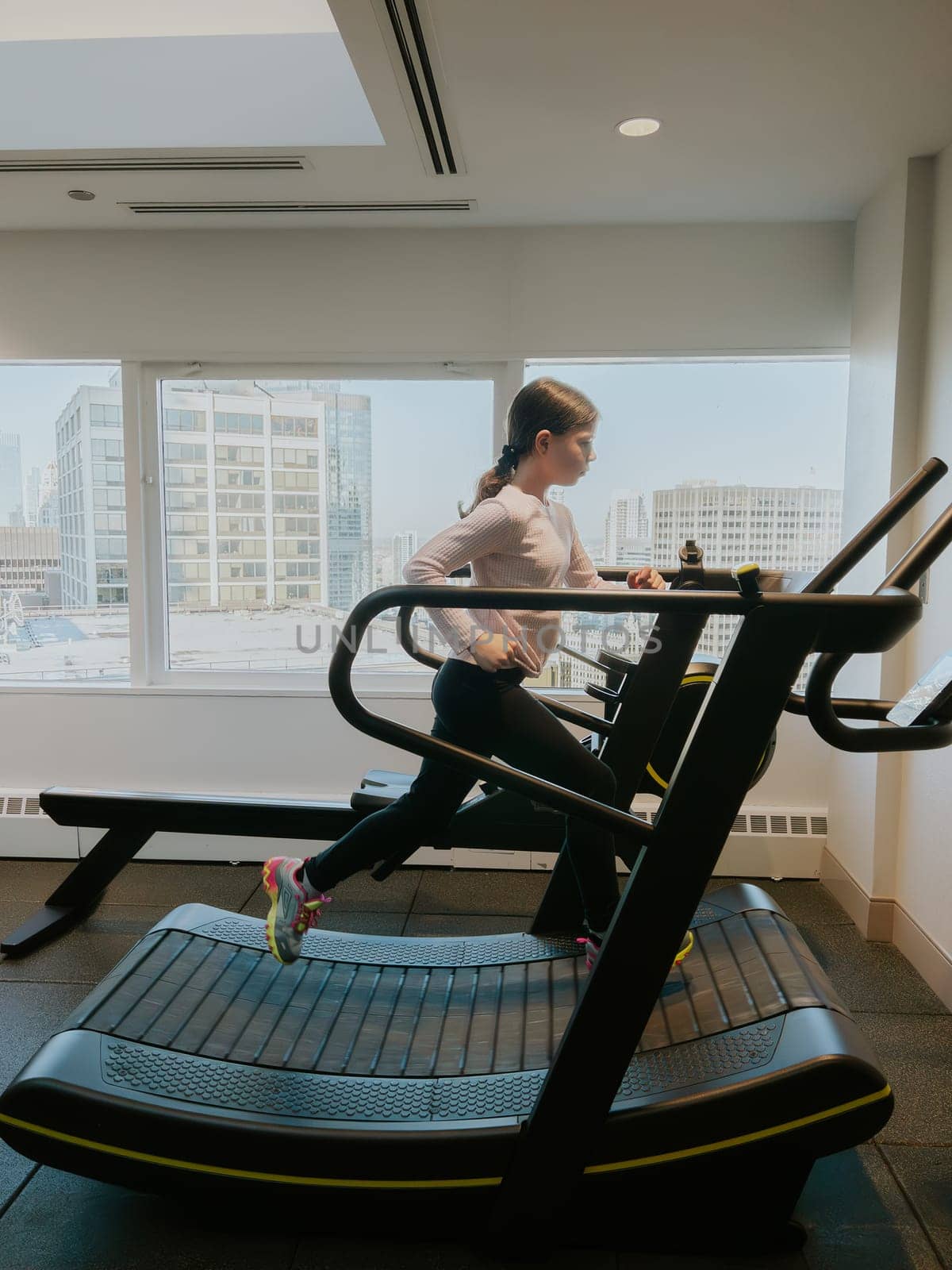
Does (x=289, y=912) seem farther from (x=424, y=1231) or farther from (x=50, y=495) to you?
(x=50, y=495)

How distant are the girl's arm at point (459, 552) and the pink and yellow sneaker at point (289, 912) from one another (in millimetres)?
794

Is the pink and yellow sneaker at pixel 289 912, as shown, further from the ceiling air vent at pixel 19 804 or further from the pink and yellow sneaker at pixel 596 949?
the ceiling air vent at pixel 19 804

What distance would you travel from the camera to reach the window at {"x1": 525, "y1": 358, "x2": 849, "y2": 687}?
3705 millimetres

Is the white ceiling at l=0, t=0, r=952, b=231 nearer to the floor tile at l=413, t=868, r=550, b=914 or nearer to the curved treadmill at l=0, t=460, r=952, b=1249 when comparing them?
the curved treadmill at l=0, t=460, r=952, b=1249

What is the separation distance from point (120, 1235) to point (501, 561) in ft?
5.14

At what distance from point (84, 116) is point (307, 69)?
742 mm

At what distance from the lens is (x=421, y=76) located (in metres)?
2.42

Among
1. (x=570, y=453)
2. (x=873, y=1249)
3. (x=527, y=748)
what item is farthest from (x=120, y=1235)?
(x=570, y=453)

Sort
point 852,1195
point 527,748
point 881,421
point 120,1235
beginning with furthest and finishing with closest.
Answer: point 881,421 → point 527,748 → point 852,1195 → point 120,1235

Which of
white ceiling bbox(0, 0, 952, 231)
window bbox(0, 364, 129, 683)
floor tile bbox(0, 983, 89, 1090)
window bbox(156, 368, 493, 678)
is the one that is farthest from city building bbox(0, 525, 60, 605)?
floor tile bbox(0, 983, 89, 1090)

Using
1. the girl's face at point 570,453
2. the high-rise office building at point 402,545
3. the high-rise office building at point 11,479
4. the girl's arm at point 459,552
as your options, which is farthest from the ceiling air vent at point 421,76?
the high-rise office building at point 11,479

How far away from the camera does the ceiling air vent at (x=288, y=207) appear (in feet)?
10.9

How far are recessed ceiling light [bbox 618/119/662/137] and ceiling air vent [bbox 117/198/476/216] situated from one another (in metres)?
0.75

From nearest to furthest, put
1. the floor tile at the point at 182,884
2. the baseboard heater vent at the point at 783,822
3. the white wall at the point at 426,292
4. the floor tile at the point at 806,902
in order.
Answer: the floor tile at the point at 806,902 < the floor tile at the point at 182,884 < the white wall at the point at 426,292 < the baseboard heater vent at the point at 783,822
